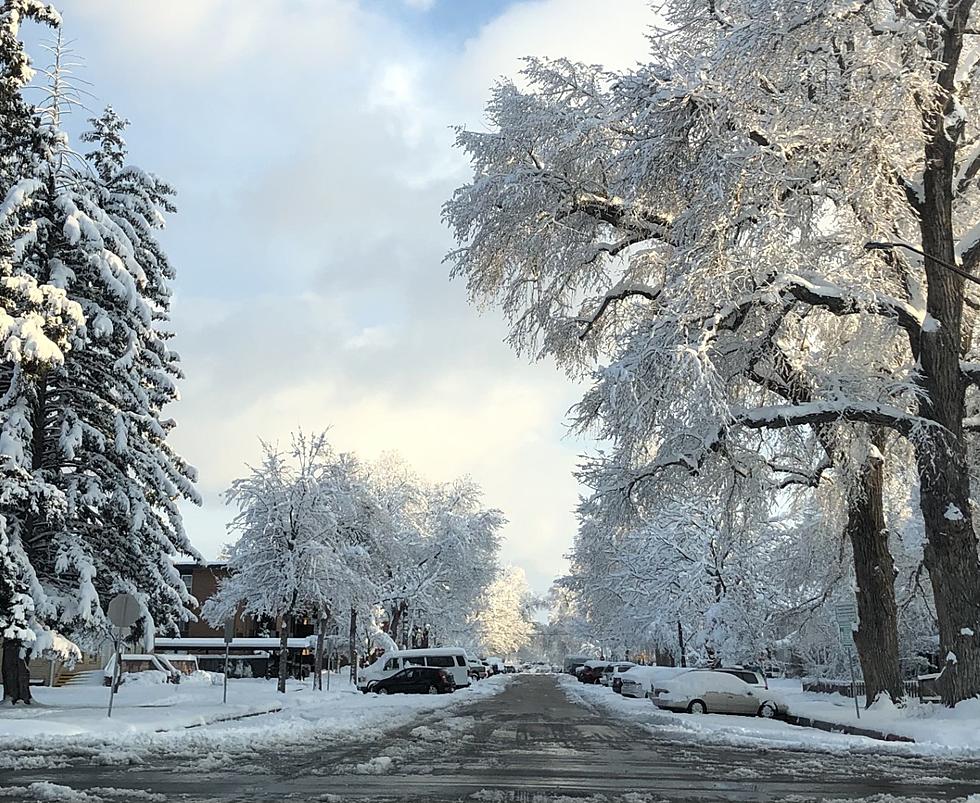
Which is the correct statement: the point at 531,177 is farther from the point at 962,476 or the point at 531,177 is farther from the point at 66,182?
the point at 66,182

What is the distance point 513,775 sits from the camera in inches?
435

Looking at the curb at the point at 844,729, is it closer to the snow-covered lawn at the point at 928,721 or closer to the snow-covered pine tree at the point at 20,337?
the snow-covered lawn at the point at 928,721

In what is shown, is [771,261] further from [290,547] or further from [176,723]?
[290,547]

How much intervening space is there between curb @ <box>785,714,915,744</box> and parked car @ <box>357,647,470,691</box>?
22.0 metres

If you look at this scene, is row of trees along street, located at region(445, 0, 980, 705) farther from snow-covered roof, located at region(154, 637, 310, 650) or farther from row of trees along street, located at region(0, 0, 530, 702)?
snow-covered roof, located at region(154, 637, 310, 650)

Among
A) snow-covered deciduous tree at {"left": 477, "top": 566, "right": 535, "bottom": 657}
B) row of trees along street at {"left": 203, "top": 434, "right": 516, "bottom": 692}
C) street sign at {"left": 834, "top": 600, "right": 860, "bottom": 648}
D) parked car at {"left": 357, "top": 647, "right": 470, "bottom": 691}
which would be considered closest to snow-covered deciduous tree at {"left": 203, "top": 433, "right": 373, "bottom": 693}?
row of trees along street at {"left": 203, "top": 434, "right": 516, "bottom": 692}

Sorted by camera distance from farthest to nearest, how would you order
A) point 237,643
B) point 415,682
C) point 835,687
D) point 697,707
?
1. point 237,643
2. point 415,682
3. point 835,687
4. point 697,707

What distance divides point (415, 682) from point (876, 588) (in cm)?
2616

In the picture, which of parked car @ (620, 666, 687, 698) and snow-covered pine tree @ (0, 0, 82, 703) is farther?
parked car @ (620, 666, 687, 698)

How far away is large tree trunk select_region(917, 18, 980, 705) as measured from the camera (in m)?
17.7

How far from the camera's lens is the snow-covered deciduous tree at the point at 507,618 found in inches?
5177

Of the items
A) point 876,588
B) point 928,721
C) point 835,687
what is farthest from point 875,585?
A: point 835,687

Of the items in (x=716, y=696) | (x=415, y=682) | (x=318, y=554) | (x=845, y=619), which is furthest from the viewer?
(x=415, y=682)

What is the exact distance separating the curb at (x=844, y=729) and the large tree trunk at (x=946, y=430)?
1.35 meters
